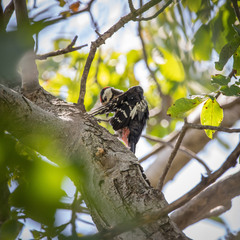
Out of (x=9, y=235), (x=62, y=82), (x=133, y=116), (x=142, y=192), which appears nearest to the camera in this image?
(x=9, y=235)

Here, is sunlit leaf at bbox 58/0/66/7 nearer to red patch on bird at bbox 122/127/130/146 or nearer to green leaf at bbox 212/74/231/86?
green leaf at bbox 212/74/231/86

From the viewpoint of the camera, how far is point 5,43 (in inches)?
36.2

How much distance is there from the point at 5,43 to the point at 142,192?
927 mm

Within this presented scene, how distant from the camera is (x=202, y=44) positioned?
2785 millimetres

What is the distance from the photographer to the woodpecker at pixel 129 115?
3326 millimetres

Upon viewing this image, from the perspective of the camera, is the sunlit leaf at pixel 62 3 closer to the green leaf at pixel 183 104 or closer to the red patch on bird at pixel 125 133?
the green leaf at pixel 183 104

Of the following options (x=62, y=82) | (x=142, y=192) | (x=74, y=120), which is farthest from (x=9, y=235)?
(x=62, y=82)

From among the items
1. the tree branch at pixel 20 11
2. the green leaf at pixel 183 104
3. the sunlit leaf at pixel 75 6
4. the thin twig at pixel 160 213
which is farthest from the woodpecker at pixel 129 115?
the thin twig at pixel 160 213

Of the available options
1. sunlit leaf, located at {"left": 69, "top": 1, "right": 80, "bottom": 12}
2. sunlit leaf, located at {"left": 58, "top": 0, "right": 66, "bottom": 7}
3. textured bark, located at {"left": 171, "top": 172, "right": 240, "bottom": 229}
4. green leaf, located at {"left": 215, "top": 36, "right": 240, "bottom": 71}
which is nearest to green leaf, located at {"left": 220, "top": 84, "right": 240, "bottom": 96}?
green leaf, located at {"left": 215, "top": 36, "right": 240, "bottom": 71}

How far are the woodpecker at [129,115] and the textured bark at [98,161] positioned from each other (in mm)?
1474

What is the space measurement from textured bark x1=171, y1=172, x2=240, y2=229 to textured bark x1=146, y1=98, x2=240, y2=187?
3.39 ft

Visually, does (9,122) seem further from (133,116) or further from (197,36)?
(133,116)

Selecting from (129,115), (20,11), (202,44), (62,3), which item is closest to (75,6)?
(62,3)

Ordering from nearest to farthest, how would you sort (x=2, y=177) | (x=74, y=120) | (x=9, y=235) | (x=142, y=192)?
(x=2, y=177) → (x=9, y=235) → (x=142, y=192) → (x=74, y=120)
